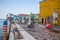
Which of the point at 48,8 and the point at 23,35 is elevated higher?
the point at 48,8

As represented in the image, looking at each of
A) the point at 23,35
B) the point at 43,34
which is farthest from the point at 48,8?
the point at 23,35

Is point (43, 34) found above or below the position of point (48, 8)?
below

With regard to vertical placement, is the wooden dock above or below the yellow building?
below

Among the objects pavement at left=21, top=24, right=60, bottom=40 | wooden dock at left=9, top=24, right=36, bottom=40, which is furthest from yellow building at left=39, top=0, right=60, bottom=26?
wooden dock at left=9, top=24, right=36, bottom=40

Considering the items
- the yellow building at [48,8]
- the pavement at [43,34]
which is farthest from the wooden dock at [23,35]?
the yellow building at [48,8]

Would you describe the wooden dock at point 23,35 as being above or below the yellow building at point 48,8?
below

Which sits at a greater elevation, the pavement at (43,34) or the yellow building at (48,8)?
the yellow building at (48,8)

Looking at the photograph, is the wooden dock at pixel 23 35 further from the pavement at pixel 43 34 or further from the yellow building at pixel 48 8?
the yellow building at pixel 48 8

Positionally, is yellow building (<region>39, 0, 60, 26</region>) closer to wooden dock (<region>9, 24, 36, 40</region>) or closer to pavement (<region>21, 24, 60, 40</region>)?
pavement (<region>21, 24, 60, 40</region>)

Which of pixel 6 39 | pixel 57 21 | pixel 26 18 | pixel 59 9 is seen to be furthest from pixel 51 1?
pixel 6 39

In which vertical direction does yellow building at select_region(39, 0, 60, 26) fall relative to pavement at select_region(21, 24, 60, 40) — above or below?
above

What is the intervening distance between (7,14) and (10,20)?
8cm

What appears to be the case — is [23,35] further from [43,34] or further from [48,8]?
[48,8]

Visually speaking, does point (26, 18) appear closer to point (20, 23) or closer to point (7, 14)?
point (20, 23)
